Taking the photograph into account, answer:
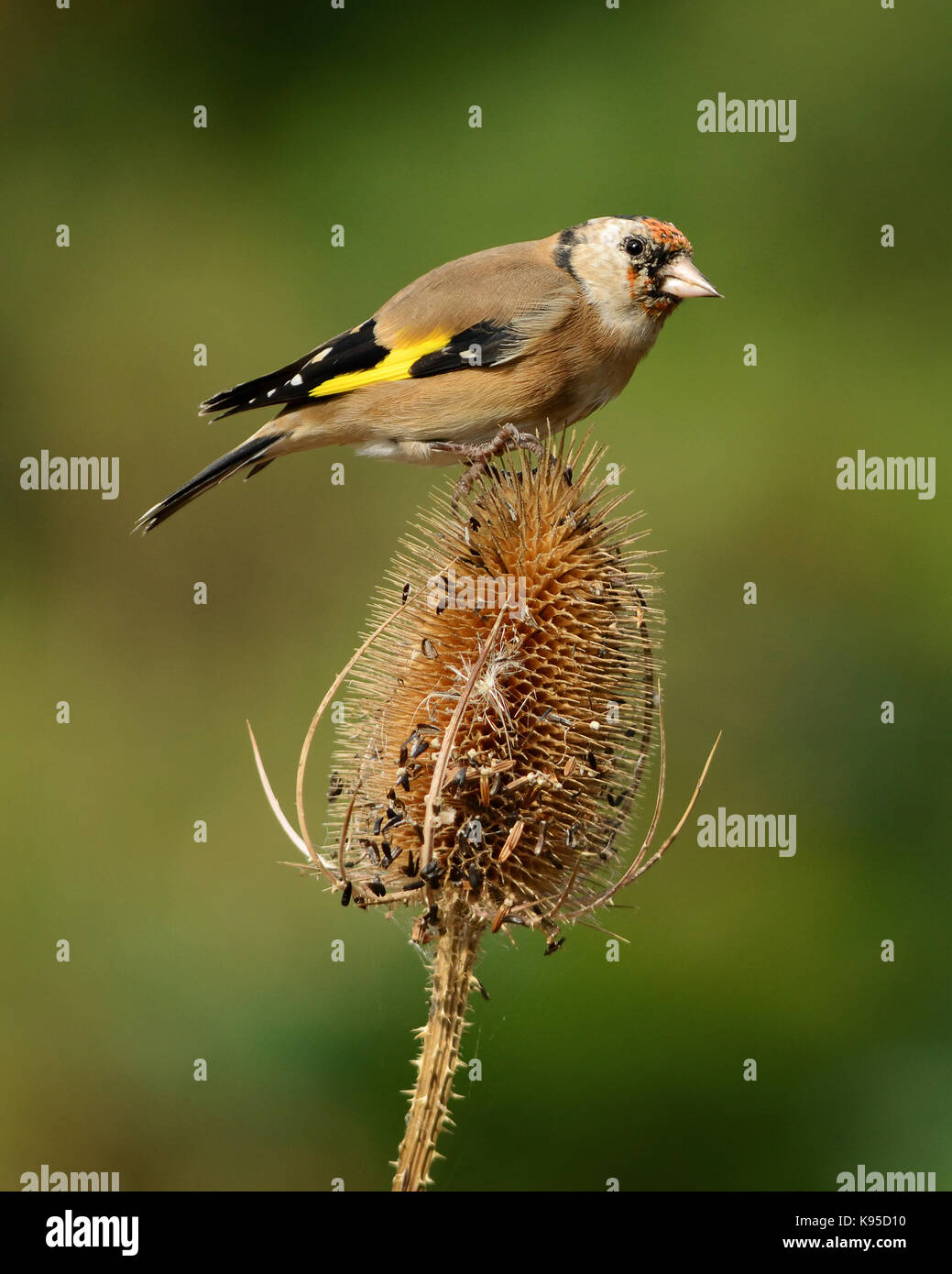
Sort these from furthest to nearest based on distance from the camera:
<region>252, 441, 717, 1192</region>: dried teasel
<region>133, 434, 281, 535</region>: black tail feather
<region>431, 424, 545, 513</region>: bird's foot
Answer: <region>133, 434, 281, 535</region>: black tail feather < <region>431, 424, 545, 513</region>: bird's foot < <region>252, 441, 717, 1192</region>: dried teasel

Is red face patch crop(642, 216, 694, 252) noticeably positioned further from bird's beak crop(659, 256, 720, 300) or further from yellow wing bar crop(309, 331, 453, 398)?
yellow wing bar crop(309, 331, 453, 398)

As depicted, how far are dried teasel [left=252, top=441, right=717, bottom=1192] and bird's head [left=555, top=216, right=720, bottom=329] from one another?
2.82 feet

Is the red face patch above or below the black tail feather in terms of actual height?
above

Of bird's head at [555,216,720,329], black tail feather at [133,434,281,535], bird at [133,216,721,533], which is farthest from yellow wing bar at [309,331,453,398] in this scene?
bird's head at [555,216,720,329]

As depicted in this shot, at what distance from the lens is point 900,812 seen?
7.16m

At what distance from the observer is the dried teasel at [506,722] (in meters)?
2.95

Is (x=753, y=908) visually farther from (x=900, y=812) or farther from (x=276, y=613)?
(x=276, y=613)

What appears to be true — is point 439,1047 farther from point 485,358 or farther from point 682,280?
point 682,280

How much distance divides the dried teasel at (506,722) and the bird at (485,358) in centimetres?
66

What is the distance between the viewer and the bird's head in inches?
153

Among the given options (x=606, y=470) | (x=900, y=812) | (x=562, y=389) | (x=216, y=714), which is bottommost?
(x=900, y=812)

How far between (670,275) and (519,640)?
4.63 feet

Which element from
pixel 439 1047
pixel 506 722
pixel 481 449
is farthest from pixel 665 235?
pixel 439 1047

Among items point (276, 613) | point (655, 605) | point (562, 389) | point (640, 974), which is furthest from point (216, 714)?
point (655, 605)
